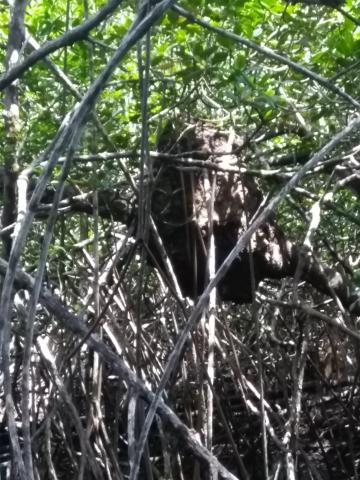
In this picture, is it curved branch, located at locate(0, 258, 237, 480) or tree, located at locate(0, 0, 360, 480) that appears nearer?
curved branch, located at locate(0, 258, 237, 480)

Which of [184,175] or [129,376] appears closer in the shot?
[129,376]

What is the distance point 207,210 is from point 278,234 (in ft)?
1.08

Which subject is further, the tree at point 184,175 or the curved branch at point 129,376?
the tree at point 184,175

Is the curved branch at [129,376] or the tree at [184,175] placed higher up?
the tree at [184,175]

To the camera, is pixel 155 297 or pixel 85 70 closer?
pixel 85 70

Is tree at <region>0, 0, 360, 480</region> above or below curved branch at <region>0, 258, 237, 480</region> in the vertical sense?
above

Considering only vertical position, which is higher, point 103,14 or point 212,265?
point 103,14

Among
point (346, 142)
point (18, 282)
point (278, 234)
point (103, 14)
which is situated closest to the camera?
point (103, 14)

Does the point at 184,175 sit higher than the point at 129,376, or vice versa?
the point at 184,175

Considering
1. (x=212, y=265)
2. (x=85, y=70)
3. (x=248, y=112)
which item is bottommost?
(x=212, y=265)

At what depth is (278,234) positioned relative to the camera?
3.07 meters

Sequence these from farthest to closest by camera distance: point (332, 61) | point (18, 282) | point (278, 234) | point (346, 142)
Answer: point (278, 234), point (346, 142), point (332, 61), point (18, 282)

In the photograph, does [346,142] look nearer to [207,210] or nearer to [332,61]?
[332,61]

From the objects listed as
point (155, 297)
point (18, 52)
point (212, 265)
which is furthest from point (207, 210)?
point (155, 297)
